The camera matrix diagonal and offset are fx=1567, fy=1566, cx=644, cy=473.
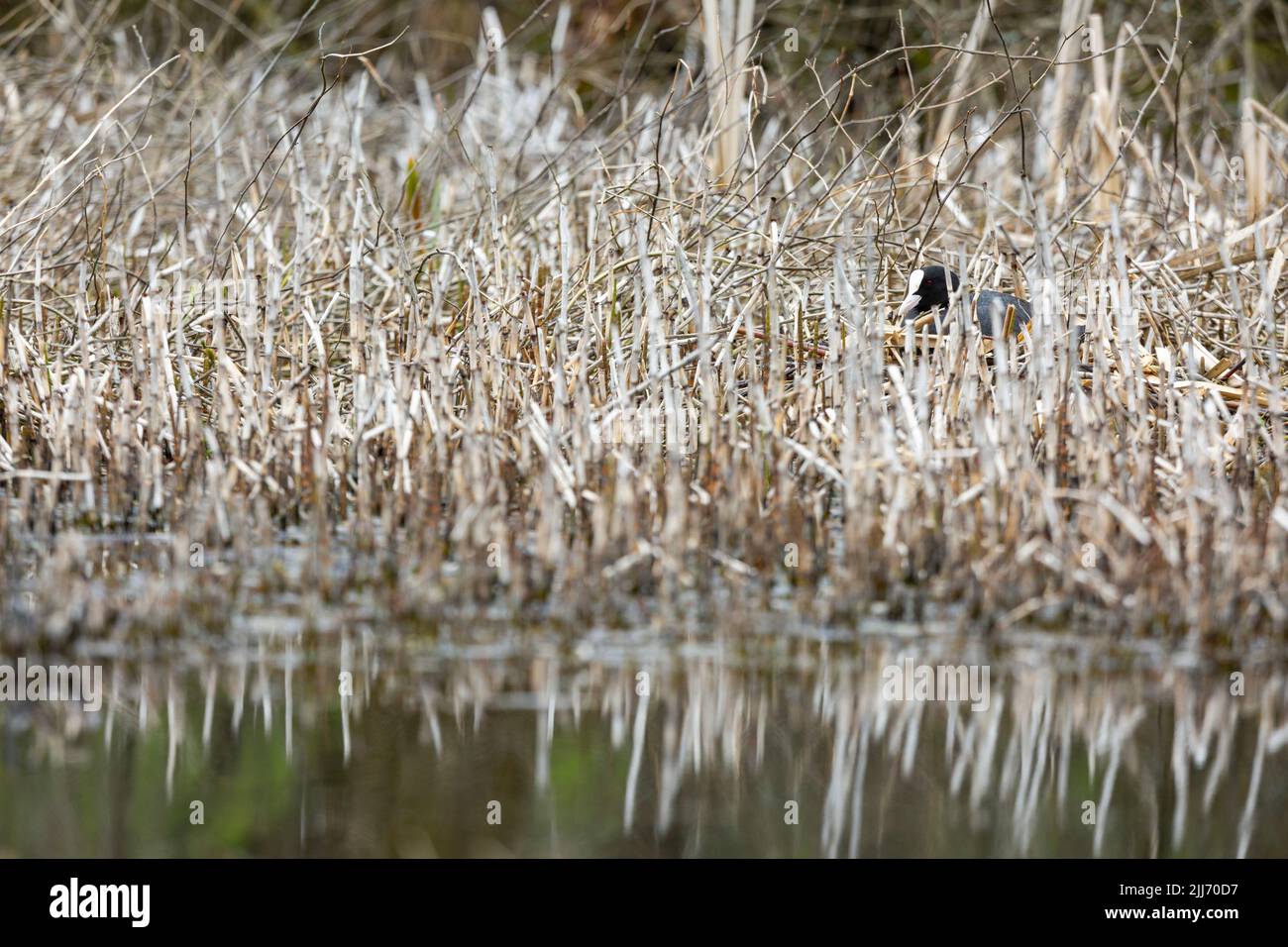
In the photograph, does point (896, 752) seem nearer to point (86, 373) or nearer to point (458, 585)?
point (458, 585)

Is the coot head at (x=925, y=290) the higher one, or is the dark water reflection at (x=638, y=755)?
the coot head at (x=925, y=290)

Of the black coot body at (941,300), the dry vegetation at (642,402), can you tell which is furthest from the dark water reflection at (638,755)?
the black coot body at (941,300)

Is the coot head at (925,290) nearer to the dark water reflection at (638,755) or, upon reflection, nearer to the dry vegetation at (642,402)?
the dry vegetation at (642,402)

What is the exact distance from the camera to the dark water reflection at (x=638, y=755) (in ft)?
8.09

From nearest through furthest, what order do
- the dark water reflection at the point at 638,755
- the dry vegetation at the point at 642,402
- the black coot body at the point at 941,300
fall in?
the dark water reflection at the point at 638,755 < the dry vegetation at the point at 642,402 < the black coot body at the point at 941,300

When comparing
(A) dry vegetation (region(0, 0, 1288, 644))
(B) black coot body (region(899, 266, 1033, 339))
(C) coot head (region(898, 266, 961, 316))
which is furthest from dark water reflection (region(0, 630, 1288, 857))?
(C) coot head (region(898, 266, 961, 316))

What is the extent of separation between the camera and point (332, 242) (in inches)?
197

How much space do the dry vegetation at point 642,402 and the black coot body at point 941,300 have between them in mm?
97

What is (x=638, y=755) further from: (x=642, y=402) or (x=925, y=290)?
(x=925, y=290)

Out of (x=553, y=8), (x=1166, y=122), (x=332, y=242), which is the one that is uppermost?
(x=553, y=8)

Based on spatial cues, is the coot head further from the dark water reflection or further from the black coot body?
the dark water reflection

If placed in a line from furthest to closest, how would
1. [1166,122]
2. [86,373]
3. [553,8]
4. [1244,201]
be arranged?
[553,8], [1166,122], [1244,201], [86,373]

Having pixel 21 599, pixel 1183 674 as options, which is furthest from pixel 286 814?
pixel 1183 674

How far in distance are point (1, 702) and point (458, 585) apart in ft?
2.79
